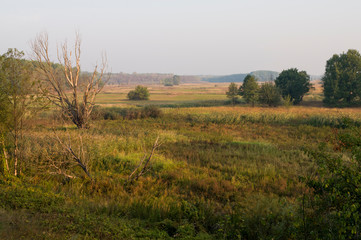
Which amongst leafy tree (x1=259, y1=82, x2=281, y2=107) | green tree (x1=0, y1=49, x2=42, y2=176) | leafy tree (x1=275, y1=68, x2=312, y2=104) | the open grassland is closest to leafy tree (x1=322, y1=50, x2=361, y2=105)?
leafy tree (x1=275, y1=68, x2=312, y2=104)

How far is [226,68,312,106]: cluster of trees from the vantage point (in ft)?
147

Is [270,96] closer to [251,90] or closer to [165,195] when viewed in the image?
[251,90]

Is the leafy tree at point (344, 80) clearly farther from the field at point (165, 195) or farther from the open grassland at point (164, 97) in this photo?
the field at point (165, 195)

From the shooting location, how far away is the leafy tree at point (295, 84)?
160 ft

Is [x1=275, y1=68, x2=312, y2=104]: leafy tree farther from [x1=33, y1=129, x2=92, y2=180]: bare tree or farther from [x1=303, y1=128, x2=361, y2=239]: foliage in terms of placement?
[x1=303, y1=128, x2=361, y2=239]: foliage

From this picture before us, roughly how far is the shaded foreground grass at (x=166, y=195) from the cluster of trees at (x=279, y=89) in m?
29.8

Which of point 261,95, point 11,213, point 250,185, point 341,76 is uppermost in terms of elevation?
point 341,76

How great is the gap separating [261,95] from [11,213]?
44546 mm

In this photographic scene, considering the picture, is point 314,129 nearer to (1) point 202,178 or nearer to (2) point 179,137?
(2) point 179,137

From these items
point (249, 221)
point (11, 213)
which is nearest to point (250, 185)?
point (249, 221)

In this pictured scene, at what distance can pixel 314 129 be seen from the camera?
23484mm

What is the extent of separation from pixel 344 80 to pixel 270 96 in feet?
41.8

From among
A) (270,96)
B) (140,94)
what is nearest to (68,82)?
(270,96)

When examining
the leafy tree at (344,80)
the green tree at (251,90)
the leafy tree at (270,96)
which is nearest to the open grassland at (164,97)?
the green tree at (251,90)
